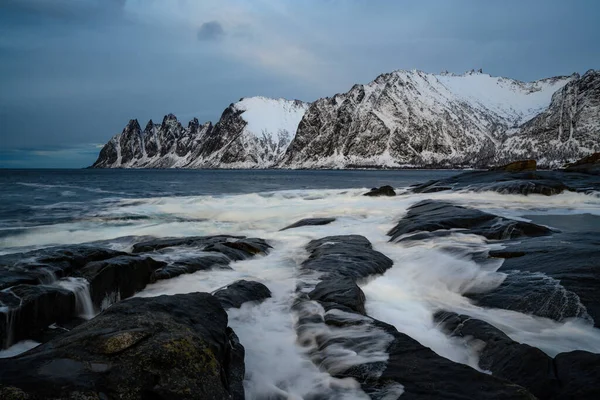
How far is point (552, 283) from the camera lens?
20.4 feet

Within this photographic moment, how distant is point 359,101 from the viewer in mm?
190125

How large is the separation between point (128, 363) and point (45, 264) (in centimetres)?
535

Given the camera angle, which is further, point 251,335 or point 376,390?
point 251,335

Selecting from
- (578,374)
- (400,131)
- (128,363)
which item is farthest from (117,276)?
(400,131)

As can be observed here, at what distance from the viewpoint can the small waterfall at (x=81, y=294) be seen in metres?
6.32

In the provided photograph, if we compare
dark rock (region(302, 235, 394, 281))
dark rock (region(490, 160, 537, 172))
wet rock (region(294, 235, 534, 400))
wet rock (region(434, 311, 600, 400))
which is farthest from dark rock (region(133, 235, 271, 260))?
dark rock (region(490, 160, 537, 172))

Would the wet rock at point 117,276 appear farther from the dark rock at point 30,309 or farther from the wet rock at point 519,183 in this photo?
the wet rock at point 519,183

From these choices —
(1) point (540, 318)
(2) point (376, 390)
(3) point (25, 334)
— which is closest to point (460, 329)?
(1) point (540, 318)

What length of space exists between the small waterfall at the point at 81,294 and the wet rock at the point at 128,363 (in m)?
3.16

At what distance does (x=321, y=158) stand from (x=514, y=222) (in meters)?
181

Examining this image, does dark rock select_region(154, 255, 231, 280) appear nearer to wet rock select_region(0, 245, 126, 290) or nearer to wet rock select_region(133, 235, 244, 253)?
wet rock select_region(0, 245, 126, 290)

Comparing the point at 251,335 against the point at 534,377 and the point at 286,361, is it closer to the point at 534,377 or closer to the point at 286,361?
the point at 286,361

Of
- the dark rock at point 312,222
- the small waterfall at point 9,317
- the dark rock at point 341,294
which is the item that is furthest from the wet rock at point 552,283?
Answer: the dark rock at point 312,222

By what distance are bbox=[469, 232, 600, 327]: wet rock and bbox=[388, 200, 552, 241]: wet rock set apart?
2136mm
